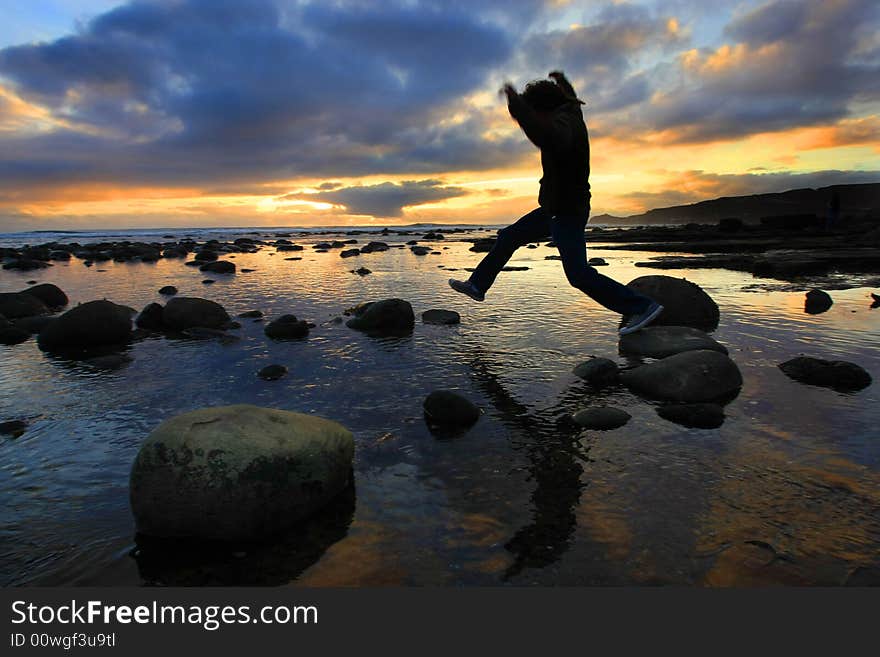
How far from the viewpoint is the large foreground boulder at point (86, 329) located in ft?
22.4

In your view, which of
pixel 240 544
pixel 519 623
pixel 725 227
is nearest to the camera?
pixel 519 623

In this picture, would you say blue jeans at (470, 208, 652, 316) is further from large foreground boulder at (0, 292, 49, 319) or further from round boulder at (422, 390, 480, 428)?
large foreground boulder at (0, 292, 49, 319)

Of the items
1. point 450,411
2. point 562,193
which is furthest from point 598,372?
point 562,193

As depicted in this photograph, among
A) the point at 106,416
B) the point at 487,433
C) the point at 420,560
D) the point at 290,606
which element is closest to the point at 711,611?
the point at 420,560

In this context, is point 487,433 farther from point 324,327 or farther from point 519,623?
point 324,327

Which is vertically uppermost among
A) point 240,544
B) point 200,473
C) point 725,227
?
point 725,227

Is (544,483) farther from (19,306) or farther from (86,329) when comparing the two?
(19,306)

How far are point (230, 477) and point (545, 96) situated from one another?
458 cm

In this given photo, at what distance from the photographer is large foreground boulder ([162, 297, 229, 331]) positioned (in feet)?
25.3

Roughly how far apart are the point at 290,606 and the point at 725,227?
46.9 meters

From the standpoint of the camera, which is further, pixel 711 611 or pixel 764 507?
pixel 764 507

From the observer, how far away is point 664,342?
5.83 meters

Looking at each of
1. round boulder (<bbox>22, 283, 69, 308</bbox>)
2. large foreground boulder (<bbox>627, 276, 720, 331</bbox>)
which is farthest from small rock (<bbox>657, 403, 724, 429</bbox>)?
round boulder (<bbox>22, 283, 69, 308</bbox>)

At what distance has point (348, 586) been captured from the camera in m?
2.11
